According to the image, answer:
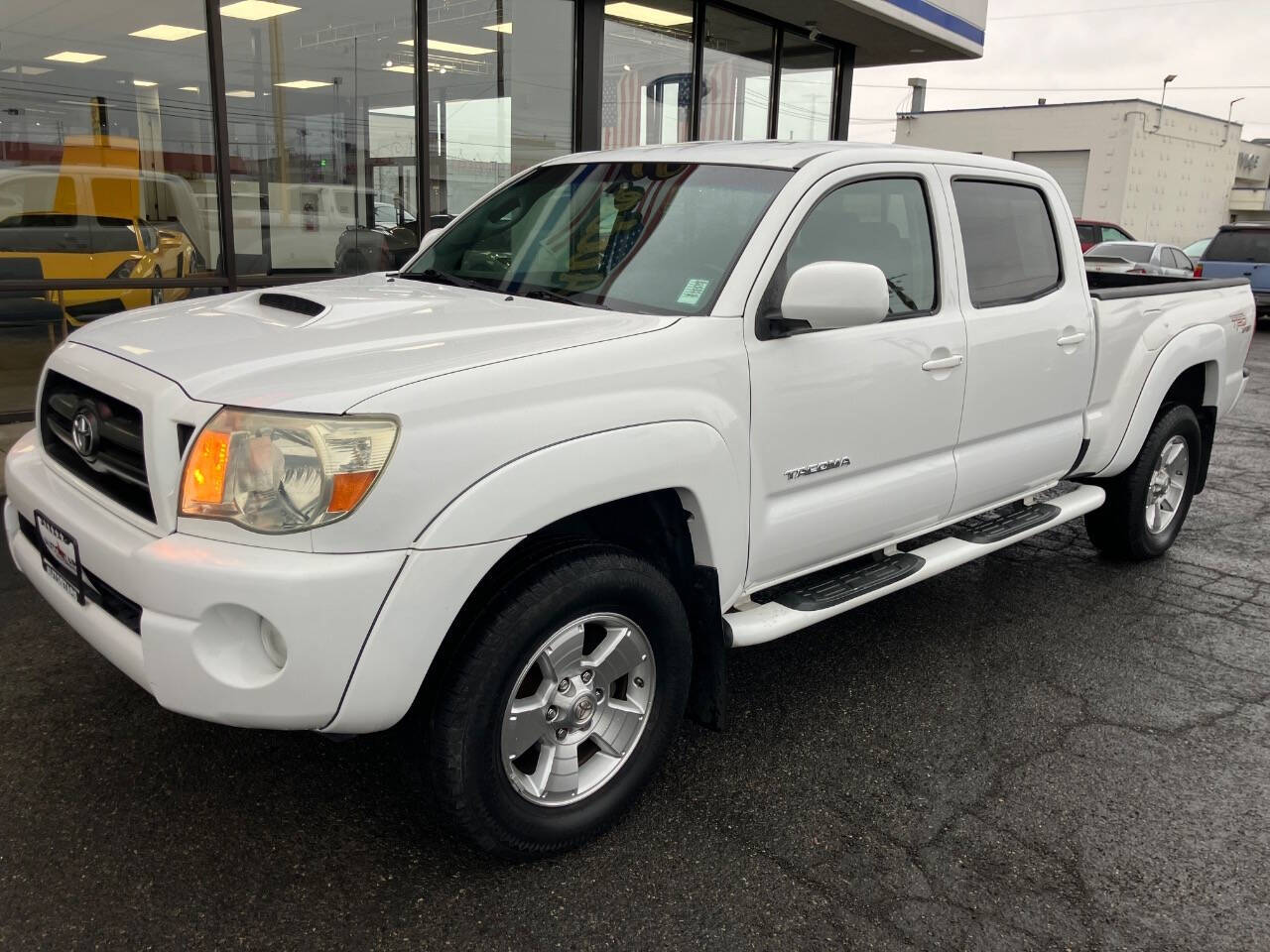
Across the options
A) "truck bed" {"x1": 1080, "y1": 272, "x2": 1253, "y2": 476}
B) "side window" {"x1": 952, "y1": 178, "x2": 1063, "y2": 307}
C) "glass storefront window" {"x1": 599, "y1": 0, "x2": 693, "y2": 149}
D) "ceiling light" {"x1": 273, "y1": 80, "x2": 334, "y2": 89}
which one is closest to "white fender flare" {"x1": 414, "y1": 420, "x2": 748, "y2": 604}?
"side window" {"x1": 952, "y1": 178, "x2": 1063, "y2": 307}

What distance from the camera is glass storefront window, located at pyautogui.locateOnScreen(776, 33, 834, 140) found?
12.6m

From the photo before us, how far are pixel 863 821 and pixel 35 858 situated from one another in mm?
2236

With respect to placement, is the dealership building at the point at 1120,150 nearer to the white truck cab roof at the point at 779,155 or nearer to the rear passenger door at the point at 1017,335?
the rear passenger door at the point at 1017,335

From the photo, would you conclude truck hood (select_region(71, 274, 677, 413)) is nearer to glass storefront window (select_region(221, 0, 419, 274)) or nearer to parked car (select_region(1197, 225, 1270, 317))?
glass storefront window (select_region(221, 0, 419, 274))

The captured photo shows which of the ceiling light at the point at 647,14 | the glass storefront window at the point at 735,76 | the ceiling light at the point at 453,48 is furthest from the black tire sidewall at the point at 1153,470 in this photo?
the glass storefront window at the point at 735,76

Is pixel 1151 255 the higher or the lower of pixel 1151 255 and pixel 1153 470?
the higher

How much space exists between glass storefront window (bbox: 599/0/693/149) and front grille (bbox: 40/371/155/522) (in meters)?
8.03

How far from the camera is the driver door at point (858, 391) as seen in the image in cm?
311

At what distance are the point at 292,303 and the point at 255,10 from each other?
5966 millimetres

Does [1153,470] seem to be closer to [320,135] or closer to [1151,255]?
[320,135]

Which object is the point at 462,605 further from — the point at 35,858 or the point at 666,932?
the point at 35,858

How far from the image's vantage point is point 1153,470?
5090mm

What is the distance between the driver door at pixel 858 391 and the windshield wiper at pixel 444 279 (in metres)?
1.06

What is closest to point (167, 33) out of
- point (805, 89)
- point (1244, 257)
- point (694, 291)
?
point (694, 291)
